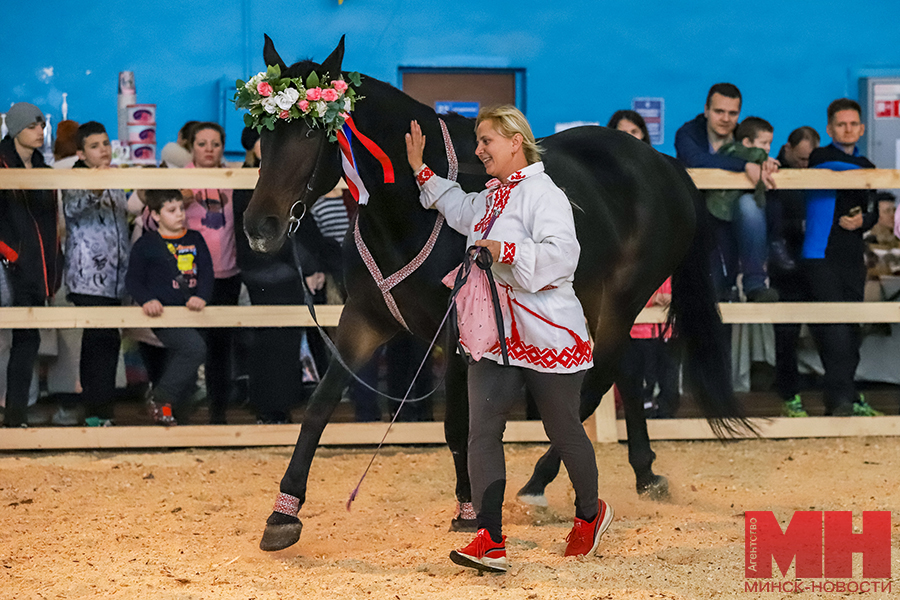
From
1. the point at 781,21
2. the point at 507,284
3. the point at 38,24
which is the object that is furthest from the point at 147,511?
the point at 781,21

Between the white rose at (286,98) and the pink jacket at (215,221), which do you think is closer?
the white rose at (286,98)

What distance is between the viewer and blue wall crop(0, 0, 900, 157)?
27.6 feet

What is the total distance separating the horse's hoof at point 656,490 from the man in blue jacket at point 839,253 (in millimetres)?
1887

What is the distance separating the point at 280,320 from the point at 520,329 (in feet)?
8.18

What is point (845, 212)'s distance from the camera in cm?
529

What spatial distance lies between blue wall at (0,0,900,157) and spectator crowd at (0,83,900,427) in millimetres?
3345

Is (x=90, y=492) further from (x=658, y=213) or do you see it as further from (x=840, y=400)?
(x=840, y=400)

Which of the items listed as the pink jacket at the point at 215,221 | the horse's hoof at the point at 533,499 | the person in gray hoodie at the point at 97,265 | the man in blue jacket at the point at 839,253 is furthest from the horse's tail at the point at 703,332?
the person in gray hoodie at the point at 97,265

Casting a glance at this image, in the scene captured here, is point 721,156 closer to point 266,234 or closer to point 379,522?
point 379,522

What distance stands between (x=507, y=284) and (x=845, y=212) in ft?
10.8

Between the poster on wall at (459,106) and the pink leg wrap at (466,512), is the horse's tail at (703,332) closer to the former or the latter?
the pink leg wrap at (466,512)

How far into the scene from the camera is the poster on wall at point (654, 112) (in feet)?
29.0

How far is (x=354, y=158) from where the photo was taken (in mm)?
3189

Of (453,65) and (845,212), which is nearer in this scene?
(845,212)
